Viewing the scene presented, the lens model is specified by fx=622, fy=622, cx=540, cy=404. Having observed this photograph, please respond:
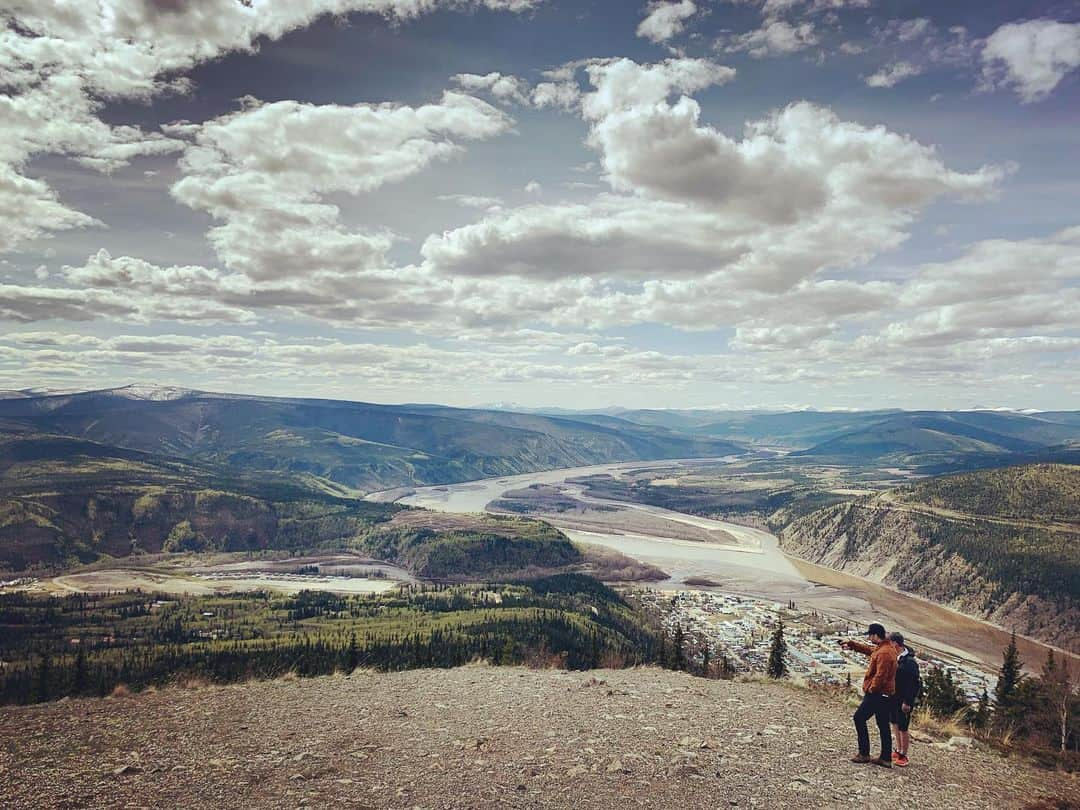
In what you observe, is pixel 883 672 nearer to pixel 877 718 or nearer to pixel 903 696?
pixel 903 696

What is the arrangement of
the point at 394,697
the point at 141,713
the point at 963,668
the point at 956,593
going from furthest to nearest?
the point at 956,593, the point at 963,668, the point at 394,697, the point at 141,713

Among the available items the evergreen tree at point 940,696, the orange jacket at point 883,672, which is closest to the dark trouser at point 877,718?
the orange jacket at point 883,672

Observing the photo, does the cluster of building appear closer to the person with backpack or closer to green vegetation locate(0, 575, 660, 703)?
green vegetation locate(0, 575, 660, 703)

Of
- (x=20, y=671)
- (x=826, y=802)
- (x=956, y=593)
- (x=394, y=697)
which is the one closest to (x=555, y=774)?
(x=826, y=802)

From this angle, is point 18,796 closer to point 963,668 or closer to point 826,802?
point 826,802

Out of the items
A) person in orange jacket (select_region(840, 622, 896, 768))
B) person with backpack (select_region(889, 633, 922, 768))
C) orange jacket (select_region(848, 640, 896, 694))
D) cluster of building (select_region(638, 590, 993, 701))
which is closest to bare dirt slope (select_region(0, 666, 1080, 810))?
person in orange jacket (select_region(840, 622, 896, 768))
